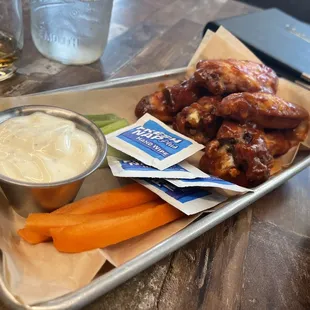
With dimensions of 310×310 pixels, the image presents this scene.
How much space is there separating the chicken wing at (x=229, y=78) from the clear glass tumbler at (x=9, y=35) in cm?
61

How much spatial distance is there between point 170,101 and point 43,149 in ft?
1.72

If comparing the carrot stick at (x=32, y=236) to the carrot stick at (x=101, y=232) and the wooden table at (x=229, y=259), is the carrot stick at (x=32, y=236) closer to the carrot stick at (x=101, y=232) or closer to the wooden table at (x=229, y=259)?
the carrot stick at (x=101, y=232)

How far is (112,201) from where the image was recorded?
1.03m

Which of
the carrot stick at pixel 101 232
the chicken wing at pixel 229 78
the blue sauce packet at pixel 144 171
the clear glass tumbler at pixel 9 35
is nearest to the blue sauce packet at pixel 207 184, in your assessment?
the blue sauce packet at pixel 144 171

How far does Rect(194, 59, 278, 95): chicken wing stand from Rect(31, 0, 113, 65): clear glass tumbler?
0.45 meters

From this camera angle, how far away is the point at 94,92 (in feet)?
4.66

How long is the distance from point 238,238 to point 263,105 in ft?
1.28

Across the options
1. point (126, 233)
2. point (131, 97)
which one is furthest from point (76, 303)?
point (131, 97)

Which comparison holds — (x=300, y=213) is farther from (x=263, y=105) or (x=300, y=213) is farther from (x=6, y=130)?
(x=6, y=130)

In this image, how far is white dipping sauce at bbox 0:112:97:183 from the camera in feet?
3.11

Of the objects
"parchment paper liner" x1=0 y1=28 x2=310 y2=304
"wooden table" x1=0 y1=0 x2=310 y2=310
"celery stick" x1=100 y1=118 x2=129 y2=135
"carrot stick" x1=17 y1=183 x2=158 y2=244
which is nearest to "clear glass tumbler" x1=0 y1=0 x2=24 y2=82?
"wooden table" x1=0 y1=0 x2=310 y2=310

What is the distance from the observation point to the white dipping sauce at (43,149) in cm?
95

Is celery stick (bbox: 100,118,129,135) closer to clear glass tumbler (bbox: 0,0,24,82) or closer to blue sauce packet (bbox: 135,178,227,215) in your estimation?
blue sauce packet (bbox: 135,178,227,215)

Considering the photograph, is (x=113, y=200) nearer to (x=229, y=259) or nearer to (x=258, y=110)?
(x=229, y=259)
